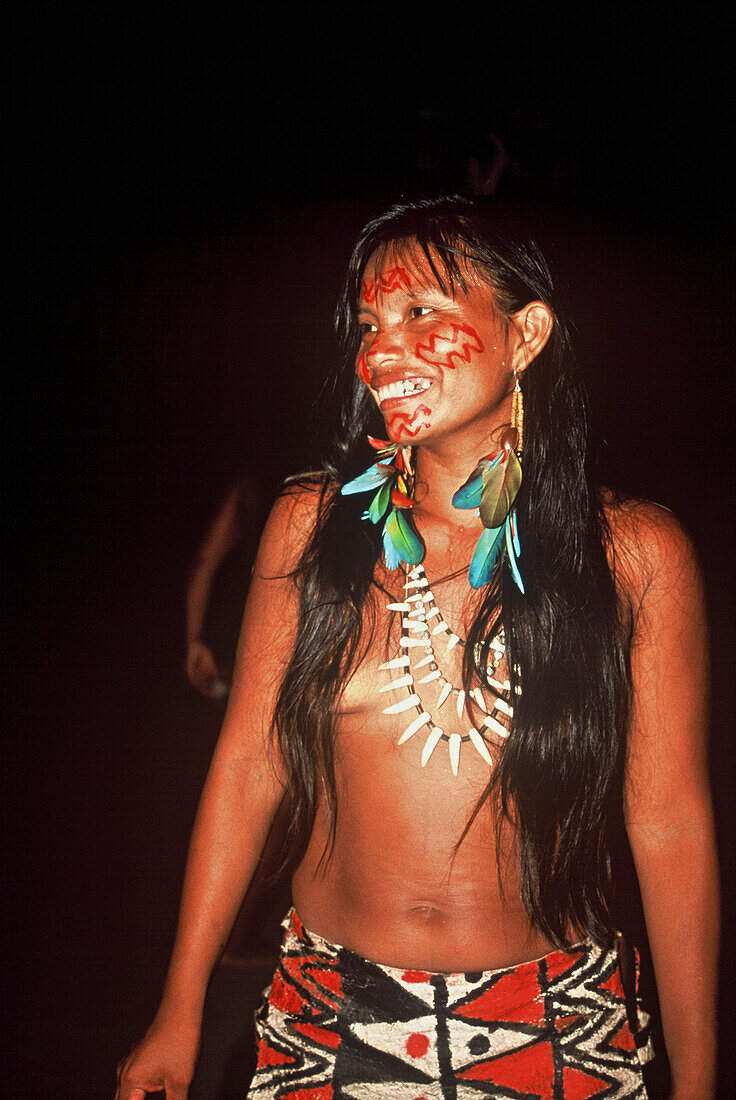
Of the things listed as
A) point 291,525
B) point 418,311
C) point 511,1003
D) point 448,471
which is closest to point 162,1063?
point 511,1003

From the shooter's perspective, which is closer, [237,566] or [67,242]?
[67,242]

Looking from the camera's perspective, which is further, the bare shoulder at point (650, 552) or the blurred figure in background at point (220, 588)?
the blurred figure in background at point (220, 588)

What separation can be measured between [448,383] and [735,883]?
1.16m

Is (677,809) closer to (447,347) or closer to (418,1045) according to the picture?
(418,1045)

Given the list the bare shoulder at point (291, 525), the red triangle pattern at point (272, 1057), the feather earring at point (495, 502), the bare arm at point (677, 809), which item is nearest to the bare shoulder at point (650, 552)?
the bare arm at point (677, 809)

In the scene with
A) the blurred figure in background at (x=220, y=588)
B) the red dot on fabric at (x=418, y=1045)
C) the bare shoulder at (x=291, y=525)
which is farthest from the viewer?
the blurred figure in background at (x=220, y=588)

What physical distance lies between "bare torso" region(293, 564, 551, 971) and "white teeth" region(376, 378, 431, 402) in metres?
0.28

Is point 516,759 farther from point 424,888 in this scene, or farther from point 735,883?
point 735,883

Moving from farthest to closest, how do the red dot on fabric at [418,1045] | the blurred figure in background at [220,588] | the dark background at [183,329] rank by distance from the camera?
the blurred figure in background at [220,588] → the dark background at [183,329] → the red dot on fabric at [418,1045]

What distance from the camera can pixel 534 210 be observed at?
0.88 m

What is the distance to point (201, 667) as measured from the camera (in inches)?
57.7

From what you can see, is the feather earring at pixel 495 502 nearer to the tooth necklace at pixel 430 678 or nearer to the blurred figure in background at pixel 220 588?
the tooth necklace at pixel 430 678

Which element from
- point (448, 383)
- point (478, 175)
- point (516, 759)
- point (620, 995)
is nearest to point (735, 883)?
point (620, 995)

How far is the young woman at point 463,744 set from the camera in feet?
2.77
